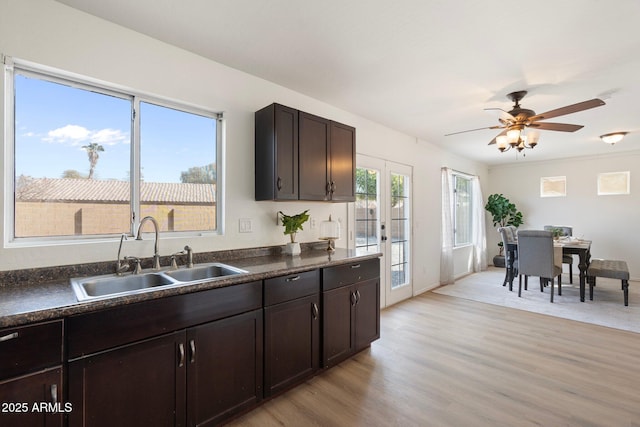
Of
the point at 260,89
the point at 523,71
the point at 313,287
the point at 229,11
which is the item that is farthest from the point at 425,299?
the point at 229,11

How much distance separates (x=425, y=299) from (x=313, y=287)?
2816 mm

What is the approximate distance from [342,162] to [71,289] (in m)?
2.30

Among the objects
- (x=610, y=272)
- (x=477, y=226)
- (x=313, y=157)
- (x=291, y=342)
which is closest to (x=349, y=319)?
(x=291, y=342)

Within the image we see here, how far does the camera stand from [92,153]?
194 cm

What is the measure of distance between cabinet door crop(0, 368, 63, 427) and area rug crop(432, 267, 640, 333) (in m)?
4.71

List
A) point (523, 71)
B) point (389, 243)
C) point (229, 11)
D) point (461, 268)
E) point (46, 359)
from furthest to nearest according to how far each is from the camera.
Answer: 1. point (461, 268)
2. point (389, 243)
3. point (523, 71)
4. point (229, 11)
5. point (46, 359)

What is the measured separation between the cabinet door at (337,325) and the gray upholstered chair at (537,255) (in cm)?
334

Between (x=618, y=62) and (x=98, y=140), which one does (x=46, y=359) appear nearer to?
(x=98, y=140)

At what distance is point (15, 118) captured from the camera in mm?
1683

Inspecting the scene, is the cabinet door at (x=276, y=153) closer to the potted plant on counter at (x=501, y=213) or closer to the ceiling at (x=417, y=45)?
the ceiling at (x=417, y=45)

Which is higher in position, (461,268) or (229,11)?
(229,11)

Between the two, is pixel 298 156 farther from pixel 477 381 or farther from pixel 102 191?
pixel 477 381

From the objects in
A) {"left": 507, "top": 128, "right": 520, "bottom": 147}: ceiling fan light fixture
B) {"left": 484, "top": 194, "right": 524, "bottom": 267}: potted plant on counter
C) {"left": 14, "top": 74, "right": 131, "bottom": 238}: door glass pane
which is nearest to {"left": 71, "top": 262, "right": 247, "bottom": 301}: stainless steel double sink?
{"left": 14, "top": 74, "right": 131, "bottom": 238}: door glass pane

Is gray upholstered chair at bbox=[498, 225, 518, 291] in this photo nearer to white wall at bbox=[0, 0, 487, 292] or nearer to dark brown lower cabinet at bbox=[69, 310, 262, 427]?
white wall at bbox=[0, 0, 487, 292]
